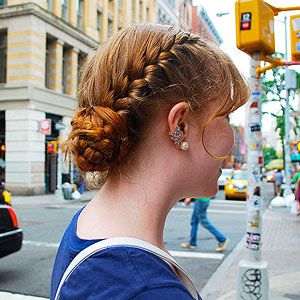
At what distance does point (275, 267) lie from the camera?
6.66 metres

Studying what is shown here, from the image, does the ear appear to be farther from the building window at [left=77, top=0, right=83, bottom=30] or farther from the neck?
the building window at [left=77, top=0, right=83, bottom=30]

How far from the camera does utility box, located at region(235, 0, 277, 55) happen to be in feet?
13.5

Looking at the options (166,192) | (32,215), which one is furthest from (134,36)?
(32,215)

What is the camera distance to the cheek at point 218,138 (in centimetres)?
107

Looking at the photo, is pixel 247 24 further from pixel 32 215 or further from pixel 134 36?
pixel 32 215

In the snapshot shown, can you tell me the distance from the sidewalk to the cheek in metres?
Answer: 3.73

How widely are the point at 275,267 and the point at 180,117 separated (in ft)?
20.6

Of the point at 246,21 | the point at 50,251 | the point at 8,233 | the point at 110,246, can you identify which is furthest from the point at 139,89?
the point at 50,251

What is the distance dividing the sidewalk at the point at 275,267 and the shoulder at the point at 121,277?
396cm

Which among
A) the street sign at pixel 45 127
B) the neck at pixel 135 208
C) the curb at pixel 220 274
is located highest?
the street sign at pixel 45 127

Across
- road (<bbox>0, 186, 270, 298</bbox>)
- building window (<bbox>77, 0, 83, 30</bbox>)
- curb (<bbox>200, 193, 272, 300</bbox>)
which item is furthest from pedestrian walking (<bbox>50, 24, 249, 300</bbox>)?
building window (<bbox>77, 0, 83, 30</bbox>)

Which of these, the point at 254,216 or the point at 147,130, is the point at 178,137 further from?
the point at 254,216

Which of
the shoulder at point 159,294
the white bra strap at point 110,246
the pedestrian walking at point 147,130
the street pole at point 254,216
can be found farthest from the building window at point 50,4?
the shoulder at point 159,294

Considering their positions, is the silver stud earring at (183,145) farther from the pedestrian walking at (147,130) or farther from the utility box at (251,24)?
the utility box at (251,24)
